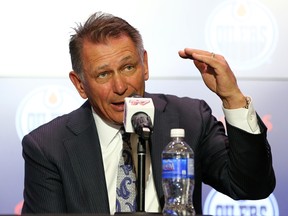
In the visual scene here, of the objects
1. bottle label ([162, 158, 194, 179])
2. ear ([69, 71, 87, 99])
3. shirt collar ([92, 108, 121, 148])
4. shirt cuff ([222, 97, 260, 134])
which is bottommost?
shirt collar ([92, 108, 121, 148])

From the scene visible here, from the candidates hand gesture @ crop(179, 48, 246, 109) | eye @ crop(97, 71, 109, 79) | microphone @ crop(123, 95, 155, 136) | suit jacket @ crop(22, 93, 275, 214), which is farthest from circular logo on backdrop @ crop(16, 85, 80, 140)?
microphone @ crop(123, 95, 155, 136)

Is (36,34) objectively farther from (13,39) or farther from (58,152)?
(58,152)

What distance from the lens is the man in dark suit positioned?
10.2 ft

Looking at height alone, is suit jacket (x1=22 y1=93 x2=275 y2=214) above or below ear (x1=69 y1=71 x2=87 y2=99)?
below

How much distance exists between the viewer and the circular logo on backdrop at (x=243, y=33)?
415 centimetres

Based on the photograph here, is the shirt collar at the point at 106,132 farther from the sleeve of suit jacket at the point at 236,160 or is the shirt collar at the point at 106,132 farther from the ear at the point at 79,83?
the sleeve of suit jacket at the point at 236,160

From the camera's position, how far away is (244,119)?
3053mm

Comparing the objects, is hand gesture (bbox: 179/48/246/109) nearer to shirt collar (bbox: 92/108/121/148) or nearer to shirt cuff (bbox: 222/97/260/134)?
shirt cuff (bbox: 222/97/260/134)

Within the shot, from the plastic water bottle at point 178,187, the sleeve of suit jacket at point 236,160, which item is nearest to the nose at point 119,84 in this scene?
the plastic water bottle at point 178,187

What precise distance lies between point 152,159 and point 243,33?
3.97 ft

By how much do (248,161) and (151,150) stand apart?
0.43 m

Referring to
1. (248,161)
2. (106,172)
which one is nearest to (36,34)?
(106,172)

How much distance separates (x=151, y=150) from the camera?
329 cm

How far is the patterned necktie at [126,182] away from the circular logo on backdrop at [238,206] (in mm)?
884
